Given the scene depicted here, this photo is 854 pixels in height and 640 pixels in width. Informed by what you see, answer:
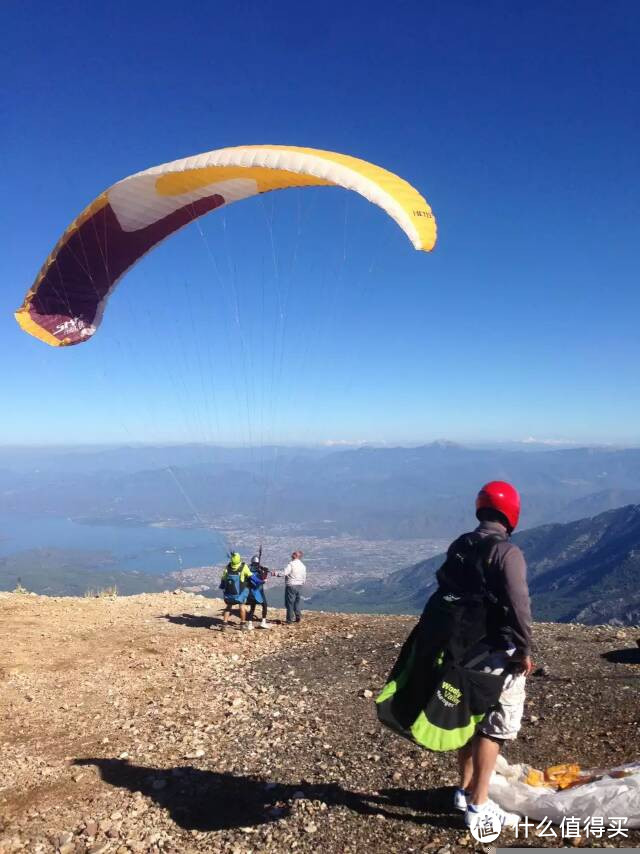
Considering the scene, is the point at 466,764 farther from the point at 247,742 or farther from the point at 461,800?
the point at 247,742

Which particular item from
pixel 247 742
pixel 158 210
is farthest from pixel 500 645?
pixel 158 210

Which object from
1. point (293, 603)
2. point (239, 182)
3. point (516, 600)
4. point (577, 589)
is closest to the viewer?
point (516, 600)

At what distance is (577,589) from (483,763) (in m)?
159

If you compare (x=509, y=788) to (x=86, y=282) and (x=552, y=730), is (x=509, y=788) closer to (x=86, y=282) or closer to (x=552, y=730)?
(x=552, y=730)

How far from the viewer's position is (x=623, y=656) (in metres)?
8.20

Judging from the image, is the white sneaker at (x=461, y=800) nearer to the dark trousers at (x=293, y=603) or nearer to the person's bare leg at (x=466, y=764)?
the person's bare leg at (x=466, y=764)

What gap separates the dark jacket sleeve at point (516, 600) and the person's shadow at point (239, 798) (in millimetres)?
1712

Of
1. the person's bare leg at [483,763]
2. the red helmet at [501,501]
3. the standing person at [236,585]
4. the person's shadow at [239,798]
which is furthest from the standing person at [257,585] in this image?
the red helmet at [501,501]

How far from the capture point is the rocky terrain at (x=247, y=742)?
4594mm

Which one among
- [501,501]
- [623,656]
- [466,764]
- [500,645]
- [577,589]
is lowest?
[577,589]

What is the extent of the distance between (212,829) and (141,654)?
6.34 meters

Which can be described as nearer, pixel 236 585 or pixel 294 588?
pixel 236 585

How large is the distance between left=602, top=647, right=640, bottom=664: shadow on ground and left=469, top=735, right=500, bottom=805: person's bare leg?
5.00 meters

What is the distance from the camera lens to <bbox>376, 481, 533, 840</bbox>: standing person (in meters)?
3.70
